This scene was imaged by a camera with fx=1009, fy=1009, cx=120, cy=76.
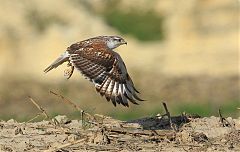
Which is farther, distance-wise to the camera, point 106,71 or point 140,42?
point 140,42

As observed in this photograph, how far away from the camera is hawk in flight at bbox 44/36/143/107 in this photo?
932 centimetres

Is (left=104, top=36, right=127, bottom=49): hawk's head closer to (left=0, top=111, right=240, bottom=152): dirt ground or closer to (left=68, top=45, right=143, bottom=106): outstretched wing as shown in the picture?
(left=68, top=45, right=143, bottom=106): outstretched wing

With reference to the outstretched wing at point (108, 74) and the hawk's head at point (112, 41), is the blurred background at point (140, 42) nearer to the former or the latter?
the hawk's head at point (112, 41)

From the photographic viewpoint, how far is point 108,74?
31.1 ft

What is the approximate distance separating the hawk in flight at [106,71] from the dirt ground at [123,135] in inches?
12.5

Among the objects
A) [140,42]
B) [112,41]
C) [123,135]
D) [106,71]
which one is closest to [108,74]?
[106,71]

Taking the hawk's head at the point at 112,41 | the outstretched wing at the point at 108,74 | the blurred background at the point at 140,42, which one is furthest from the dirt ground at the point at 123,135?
the blurred background at the point at 140,42

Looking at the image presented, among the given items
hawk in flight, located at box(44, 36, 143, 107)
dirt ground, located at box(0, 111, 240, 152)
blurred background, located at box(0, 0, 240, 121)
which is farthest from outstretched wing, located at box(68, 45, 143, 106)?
blurred background, located at box(0, 0, 240, 121)

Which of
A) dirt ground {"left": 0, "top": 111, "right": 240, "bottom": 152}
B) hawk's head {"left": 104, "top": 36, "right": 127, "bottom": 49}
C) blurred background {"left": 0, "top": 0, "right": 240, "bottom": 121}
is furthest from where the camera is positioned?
blurred background {"left": 0, "top": 0, "right": 240, "bottom": 121}

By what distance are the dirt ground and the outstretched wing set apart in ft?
1.04

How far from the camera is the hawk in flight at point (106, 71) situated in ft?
30.6

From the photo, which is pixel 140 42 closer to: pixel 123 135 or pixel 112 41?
pixel 112 41

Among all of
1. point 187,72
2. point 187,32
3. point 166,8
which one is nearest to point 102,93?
point 187,72

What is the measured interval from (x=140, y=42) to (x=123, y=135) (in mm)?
27114
